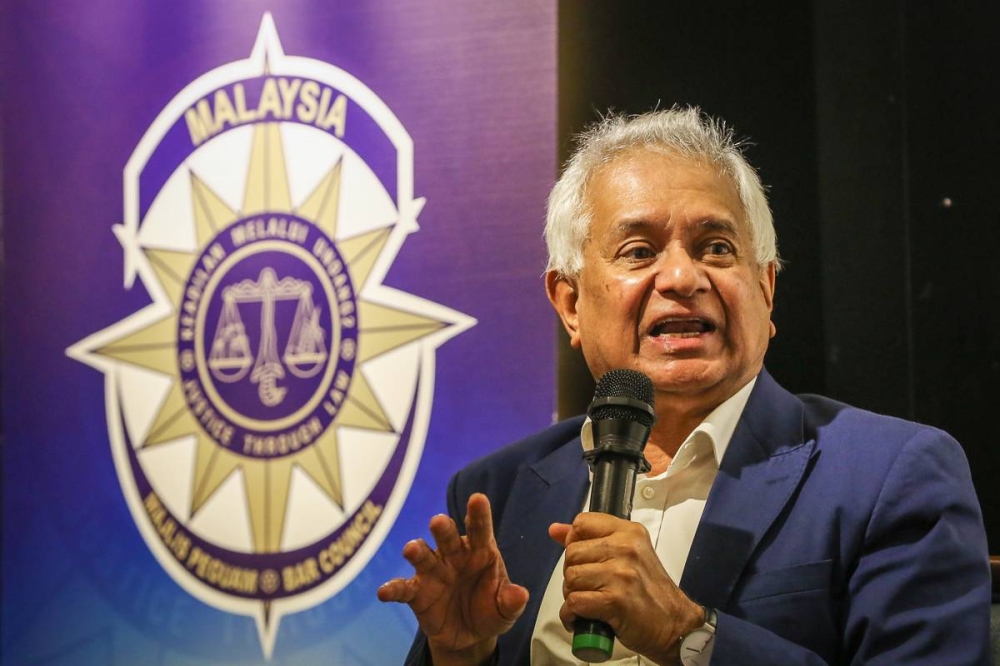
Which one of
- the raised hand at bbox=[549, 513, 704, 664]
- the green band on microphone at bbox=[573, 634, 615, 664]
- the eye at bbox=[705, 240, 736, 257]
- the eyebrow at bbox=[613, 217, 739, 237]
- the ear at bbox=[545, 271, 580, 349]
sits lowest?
the green band on microphone at bbox=[573, 634, 615, 664]

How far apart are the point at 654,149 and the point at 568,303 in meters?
0.43

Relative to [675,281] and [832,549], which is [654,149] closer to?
[675,281]

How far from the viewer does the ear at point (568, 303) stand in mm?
2504

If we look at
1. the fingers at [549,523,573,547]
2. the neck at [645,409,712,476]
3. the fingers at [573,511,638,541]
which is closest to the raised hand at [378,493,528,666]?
the fingers at [549,523,573,547]

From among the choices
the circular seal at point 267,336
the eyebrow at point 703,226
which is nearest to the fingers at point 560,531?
the eyebrow at point 703,226

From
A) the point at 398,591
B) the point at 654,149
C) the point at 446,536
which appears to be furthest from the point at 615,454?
the point at 654,149

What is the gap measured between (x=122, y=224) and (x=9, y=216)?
451 millimetres

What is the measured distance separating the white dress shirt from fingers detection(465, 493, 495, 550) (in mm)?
359

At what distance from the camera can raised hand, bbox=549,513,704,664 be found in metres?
1.57

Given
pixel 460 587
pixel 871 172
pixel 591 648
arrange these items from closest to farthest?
pixel 591 648 < pixel 460 587 < pixel 871 172

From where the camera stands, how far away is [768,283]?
2.40 meters

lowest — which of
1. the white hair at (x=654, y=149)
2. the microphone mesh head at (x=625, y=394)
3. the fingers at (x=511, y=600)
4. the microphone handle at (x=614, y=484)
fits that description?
the fingers at (x=511, y=600)

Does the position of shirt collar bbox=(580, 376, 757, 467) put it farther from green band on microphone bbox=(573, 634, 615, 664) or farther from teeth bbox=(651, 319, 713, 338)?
green band on microphone bbox=(573, 634, 615, 664)

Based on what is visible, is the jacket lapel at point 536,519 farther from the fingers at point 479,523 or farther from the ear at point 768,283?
the ear at point 768,283
